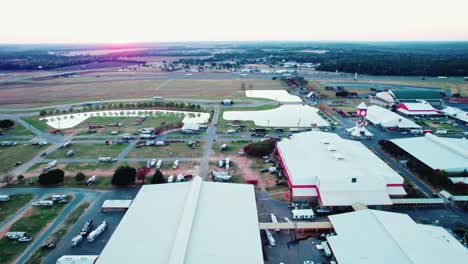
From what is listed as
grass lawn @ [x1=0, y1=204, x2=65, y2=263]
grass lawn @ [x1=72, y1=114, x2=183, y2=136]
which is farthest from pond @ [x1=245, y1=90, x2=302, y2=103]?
grass lawn @ [x1=0, y1=204, x2=65, y2=263]

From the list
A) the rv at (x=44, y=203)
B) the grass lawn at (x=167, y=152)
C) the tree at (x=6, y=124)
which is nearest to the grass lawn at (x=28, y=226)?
the rv at (x=44, y=203)

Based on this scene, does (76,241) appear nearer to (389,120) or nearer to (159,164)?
(159,164)

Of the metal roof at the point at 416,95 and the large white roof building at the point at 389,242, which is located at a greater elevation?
the metal roof at the point at 416,95

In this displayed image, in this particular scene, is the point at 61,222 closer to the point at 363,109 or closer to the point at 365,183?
the point at 365,183

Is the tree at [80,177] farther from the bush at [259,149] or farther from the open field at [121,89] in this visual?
the open field at [121,89]

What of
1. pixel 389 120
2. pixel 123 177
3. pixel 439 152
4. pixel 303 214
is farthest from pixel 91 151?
pixel 389 120

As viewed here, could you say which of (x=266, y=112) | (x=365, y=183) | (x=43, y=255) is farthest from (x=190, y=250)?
(x=266, y=112)

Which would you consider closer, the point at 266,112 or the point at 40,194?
the point at 40,194
